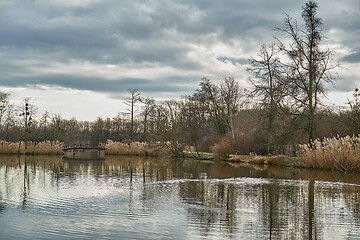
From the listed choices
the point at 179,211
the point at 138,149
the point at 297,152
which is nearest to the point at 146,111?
the point at 138,149

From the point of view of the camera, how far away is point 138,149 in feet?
169

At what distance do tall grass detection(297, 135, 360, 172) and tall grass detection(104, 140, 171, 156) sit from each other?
24.4 m

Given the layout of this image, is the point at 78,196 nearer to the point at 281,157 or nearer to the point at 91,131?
the point at 281,157

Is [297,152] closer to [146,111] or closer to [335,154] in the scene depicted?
[335,154]

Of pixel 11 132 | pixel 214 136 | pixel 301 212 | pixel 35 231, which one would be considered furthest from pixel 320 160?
pixel 11 132

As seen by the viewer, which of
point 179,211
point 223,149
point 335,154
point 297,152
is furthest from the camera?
point 223,149

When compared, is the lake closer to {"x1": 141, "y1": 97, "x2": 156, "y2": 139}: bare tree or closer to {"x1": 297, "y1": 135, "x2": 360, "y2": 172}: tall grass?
{"x1": 297, "y1": 135, "x2": 360, "y2": 172}: tall grass

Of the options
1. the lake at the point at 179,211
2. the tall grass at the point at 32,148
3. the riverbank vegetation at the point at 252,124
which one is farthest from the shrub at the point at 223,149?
the lake at the point at 179,211

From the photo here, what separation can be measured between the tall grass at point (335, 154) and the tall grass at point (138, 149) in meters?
24.4

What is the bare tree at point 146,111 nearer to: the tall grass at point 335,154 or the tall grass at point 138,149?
the tall grass at point 138,149

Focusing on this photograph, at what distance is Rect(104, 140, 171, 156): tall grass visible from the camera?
50000 mm

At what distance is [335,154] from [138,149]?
98.1 feet

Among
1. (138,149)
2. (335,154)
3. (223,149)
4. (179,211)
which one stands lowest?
(179,211)

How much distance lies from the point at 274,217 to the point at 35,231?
5.26 metres
